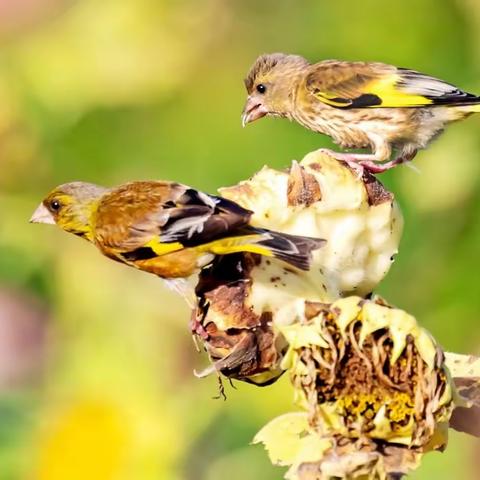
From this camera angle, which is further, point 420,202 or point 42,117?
point 42,117

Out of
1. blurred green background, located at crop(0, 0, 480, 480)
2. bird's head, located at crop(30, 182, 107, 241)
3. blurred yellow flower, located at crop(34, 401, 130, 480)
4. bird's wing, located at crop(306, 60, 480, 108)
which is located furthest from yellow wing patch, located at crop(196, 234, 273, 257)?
blurred yellow flower, located at crop(34, 401, 130, 480)

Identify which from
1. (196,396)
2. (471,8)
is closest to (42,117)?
(196,396)

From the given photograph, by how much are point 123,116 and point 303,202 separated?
101 centimetres

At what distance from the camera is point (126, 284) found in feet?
6.00

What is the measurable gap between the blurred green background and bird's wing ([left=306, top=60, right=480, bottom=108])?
12.6 inches

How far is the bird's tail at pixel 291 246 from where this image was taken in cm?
91

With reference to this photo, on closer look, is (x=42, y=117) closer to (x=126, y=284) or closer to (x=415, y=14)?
(x=126, y=284)

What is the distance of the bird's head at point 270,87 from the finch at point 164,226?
0.19m

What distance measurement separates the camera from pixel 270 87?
1.34m

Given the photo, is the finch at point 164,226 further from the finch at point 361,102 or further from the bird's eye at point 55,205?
the finch at point 361,102

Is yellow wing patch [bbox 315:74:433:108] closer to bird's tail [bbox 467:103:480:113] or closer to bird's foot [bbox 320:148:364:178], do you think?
bird's tail [bbox 467:103:480:113]

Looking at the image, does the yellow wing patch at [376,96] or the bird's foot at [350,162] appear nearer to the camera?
the bird's foot at [350,162]

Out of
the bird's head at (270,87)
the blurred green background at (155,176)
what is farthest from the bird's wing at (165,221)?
the blurred green background at (155,176)

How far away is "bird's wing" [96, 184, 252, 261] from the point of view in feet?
3.20
